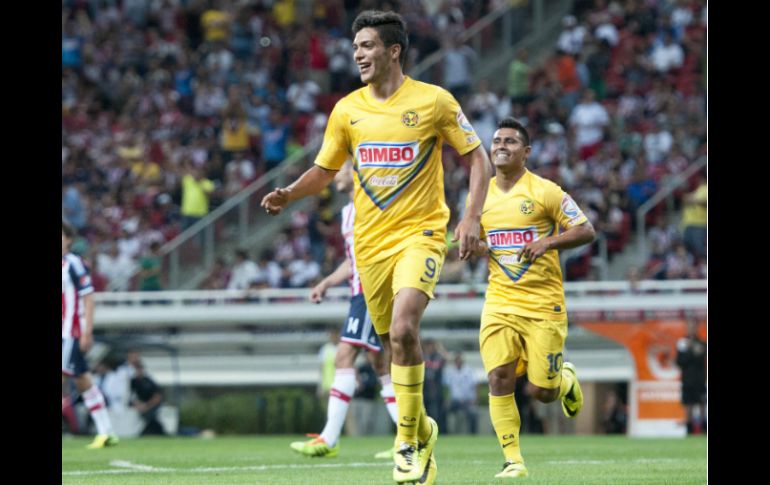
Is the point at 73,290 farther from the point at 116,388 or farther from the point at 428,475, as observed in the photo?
the point at 116,388

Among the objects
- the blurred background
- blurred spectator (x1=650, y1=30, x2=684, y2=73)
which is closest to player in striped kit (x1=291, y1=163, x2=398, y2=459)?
the blurred background

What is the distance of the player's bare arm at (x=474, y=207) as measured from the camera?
769cm

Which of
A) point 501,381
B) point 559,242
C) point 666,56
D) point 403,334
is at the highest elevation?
point 666,56

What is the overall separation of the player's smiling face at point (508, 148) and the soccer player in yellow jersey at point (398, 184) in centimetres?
176

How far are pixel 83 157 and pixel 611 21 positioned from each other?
11379 mm

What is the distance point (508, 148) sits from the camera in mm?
9984

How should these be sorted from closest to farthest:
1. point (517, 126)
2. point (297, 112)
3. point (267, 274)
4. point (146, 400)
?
1. point (517, 126)
2. point (146, 400)
3. point (267, 274)
4. point (297, 112)

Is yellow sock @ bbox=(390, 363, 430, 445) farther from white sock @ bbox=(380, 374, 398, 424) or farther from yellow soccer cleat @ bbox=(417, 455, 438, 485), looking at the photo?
white sock @ bbox=(380, 374, 398, 424)

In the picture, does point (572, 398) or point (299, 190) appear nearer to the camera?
point (299, 190)

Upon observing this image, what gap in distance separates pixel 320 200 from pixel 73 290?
36.3 ft

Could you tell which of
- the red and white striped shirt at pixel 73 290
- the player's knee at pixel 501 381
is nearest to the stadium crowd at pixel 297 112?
the red and white striped shirt at pixel 73 290

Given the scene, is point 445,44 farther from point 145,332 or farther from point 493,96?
point 145,332

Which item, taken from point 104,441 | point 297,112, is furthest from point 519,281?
point 297,112
